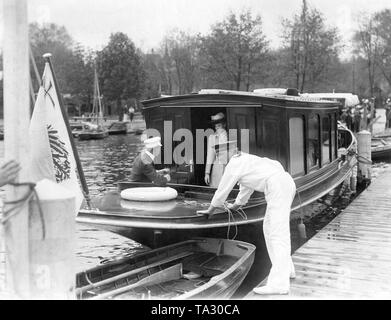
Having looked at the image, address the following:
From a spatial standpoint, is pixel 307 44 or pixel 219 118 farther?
pixel 307 44

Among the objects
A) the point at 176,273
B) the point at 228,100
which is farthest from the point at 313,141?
the point at 176,273

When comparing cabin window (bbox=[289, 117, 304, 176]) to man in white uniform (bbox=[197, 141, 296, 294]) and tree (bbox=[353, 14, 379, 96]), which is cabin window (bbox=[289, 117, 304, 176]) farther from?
tree (bbox=[353, 14, 379, 96])

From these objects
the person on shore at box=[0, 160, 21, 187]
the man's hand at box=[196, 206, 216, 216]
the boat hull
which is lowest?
the boat hull

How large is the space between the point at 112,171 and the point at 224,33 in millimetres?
13562

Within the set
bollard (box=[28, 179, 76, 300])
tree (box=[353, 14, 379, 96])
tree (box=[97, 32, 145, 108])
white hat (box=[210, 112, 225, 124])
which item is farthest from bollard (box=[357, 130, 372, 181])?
tree (box=[97, 32, 145, 108])

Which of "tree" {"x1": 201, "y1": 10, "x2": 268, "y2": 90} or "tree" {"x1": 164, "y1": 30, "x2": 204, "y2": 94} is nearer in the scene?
"tree" {"x1": 201, "y1": 10, "x2": 268, "y2": 90}

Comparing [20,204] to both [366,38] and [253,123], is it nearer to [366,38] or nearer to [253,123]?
[253,123]

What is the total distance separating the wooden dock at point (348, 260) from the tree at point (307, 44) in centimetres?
2214

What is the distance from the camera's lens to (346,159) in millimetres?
14984

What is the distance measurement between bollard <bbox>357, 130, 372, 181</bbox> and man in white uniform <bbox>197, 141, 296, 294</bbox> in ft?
35.6

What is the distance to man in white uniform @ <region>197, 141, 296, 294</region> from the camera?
632cm

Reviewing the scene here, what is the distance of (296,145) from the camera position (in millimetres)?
10352

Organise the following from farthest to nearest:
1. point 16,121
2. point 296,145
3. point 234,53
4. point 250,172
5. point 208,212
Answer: point 234,53
point 296,145
point 208,212
point 250,172
point 16,121

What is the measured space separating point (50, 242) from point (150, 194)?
17.2 feet
